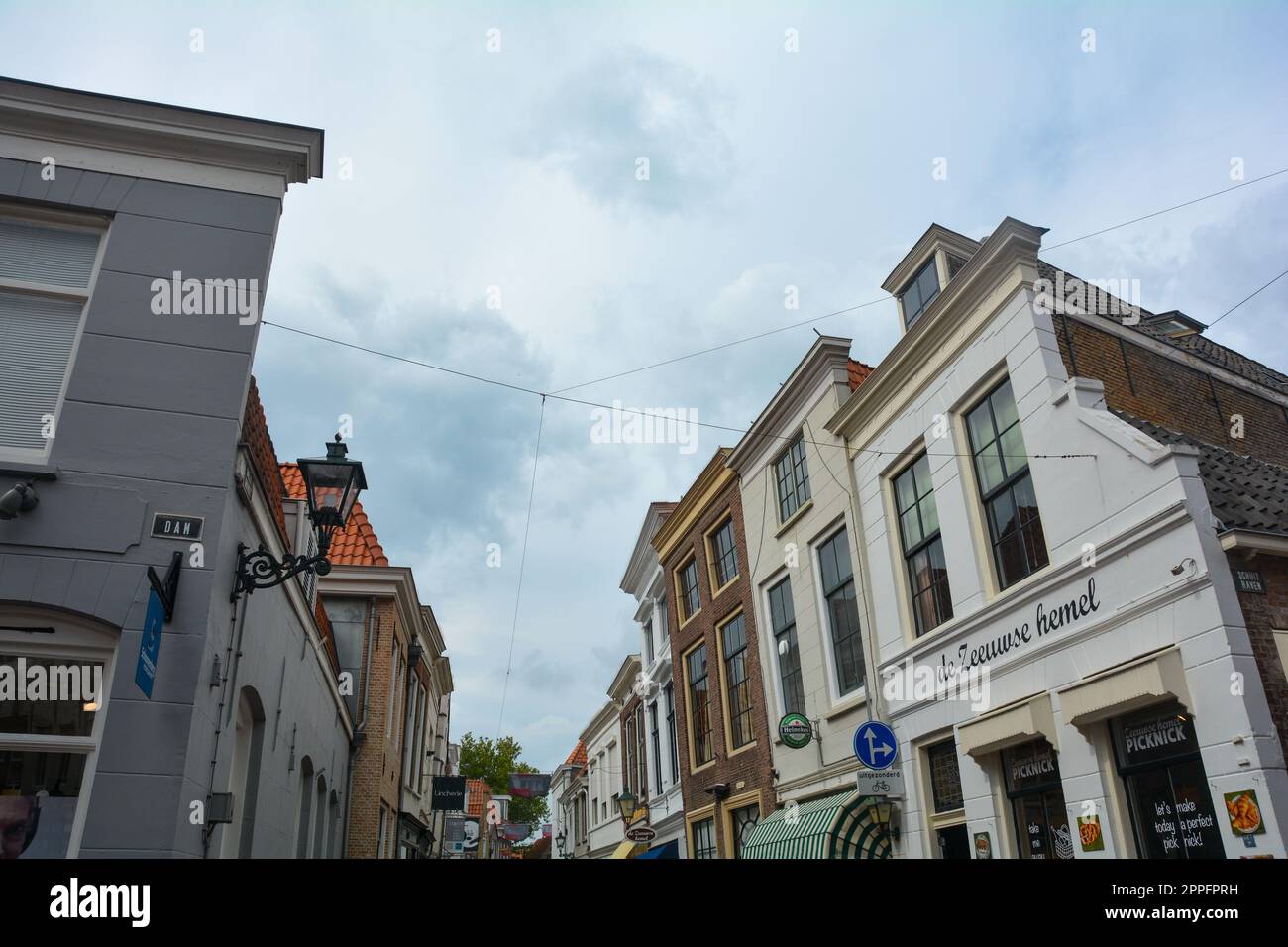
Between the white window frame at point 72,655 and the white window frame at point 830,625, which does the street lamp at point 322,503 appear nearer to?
the white window frame at point 72,655

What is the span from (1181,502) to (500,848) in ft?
184

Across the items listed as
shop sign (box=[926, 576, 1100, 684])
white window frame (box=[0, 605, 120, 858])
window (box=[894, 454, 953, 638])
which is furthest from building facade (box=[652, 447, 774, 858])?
white window frame (box=[0, 605, 120, 858])

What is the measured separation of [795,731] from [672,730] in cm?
1089

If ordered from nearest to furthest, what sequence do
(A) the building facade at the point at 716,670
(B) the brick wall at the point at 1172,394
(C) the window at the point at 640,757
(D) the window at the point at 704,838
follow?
(B) the brick wall at the point at 1172,394
(A) the building facade at the point at 716,670
(D) the window at the point at 704,838
(C) the window at the point at 640,757

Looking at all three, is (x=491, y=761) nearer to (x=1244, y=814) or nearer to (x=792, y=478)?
(x=792, y=478)

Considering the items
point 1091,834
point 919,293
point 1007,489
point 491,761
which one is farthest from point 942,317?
point 491,761

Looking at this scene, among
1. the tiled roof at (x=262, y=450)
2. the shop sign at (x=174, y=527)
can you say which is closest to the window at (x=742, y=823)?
the tiled roof at (x=262, y=450)

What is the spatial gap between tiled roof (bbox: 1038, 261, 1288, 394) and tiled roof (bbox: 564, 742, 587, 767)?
36741mm

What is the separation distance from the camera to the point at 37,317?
703 cm

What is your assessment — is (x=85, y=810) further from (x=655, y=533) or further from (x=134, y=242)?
(x=655, y=533)

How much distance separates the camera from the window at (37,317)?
6660 millimetres

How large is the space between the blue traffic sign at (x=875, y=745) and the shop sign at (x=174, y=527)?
9099 mm

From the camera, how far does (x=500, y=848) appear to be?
5631 centimetres

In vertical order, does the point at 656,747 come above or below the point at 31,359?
below
